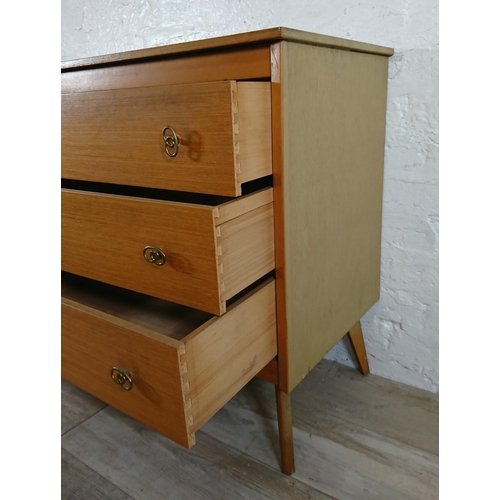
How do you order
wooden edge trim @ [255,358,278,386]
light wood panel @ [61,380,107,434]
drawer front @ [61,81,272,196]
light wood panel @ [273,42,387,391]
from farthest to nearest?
1. light wood panel @ [61,380,107,434]
2. wooden edge trim @ [255,358,278,386]
3. light wood panel @ [273,42,387,391]
4. drawer front @ [61,81,272,196]

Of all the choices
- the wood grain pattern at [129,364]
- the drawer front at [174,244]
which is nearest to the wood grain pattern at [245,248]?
the drawer front at [174,244]

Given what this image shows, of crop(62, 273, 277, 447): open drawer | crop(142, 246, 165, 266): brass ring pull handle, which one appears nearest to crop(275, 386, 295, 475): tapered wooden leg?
crop(62, 273, 277, 447): open drawer

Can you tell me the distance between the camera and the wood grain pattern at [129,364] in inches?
24.4

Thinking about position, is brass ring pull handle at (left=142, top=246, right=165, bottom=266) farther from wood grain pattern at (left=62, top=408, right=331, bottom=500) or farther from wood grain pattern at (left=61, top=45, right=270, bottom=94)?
wood grain pattern at (left=62, top=408, right=331, bottom=500)

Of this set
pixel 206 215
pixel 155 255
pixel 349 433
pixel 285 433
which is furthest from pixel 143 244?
pixel 349 433

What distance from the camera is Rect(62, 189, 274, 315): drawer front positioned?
0.62 metres

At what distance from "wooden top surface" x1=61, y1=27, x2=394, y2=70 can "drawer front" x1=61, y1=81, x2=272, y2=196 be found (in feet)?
0.20

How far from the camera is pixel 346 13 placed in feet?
3.24

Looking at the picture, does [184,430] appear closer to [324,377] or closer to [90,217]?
[90,217]

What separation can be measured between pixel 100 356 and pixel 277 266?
0.96ft

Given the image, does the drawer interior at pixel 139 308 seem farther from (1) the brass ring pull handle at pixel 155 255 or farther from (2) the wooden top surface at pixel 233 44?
(2) the wooden top surface at pixel 233 44

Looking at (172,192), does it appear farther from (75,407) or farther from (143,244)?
(75,407)

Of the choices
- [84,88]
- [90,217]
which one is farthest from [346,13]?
[90,217]

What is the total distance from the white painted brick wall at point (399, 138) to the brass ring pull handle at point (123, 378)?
646mm
